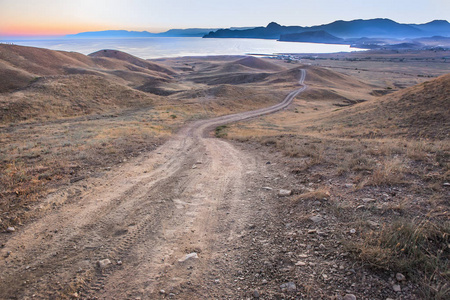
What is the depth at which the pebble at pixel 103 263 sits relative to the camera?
463cm

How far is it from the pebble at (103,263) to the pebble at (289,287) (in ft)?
10.5

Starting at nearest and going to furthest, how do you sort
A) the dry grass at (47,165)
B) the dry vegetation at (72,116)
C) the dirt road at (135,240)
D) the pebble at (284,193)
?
the dirt road at (135,240), the dry grass at (47,165), the pebble at (284,193), the dry vegetation at (72,116)

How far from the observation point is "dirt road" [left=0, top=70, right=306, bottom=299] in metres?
4.20

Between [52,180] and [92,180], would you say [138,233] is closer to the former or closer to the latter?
[92,180]

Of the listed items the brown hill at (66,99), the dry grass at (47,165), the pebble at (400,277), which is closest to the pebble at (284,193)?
the pebble at (400,277)

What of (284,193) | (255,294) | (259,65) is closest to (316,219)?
(284,193)

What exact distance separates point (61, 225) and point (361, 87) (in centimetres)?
8611

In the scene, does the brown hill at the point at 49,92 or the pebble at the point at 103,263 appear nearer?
the pebble at the point at 103,263

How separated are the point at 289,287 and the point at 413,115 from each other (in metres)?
23.0

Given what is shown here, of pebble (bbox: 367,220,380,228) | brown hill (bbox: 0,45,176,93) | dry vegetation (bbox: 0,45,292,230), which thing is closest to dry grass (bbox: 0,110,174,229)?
dry vegetation (bbox: 0,45,292,230)

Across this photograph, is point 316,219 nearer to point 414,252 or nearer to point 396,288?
point 414,252

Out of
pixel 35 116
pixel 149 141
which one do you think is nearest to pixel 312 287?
pixel 149 141

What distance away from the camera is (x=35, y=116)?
29500 millimetres

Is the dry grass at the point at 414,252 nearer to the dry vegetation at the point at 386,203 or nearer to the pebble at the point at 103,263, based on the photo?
the dry vegetation at the point at 386,203
